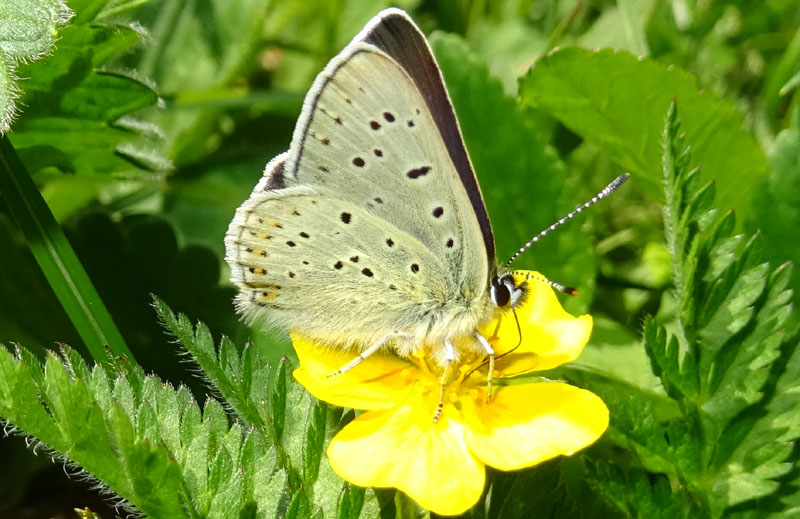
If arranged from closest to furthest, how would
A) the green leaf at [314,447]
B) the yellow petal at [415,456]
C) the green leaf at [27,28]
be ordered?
1. the yellow petal at [415,456]
2. the green leaf at [314,447]
3. the green leaf at [27,28]

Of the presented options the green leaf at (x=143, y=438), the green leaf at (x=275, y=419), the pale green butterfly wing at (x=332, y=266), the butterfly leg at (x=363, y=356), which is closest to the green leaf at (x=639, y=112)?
the pale green butterfly wing at (x=332, y=266)

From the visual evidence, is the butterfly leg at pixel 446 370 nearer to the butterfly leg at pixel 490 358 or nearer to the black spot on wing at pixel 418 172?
the butterfly leg at pixel 490 358

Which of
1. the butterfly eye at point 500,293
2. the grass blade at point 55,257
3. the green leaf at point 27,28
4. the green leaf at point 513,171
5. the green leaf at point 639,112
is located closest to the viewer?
the green leaf at point 27,28

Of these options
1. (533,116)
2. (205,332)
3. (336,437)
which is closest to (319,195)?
(205,332)

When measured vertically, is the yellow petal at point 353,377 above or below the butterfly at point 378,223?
A: below

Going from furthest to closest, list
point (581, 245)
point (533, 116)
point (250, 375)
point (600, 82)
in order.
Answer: point (533, 116), point (581, 245), point (600, 82), point (250, 375)

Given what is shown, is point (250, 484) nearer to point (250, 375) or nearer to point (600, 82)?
point (250, 375)

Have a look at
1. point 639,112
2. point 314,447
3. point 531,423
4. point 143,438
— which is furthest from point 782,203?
point 143,438
